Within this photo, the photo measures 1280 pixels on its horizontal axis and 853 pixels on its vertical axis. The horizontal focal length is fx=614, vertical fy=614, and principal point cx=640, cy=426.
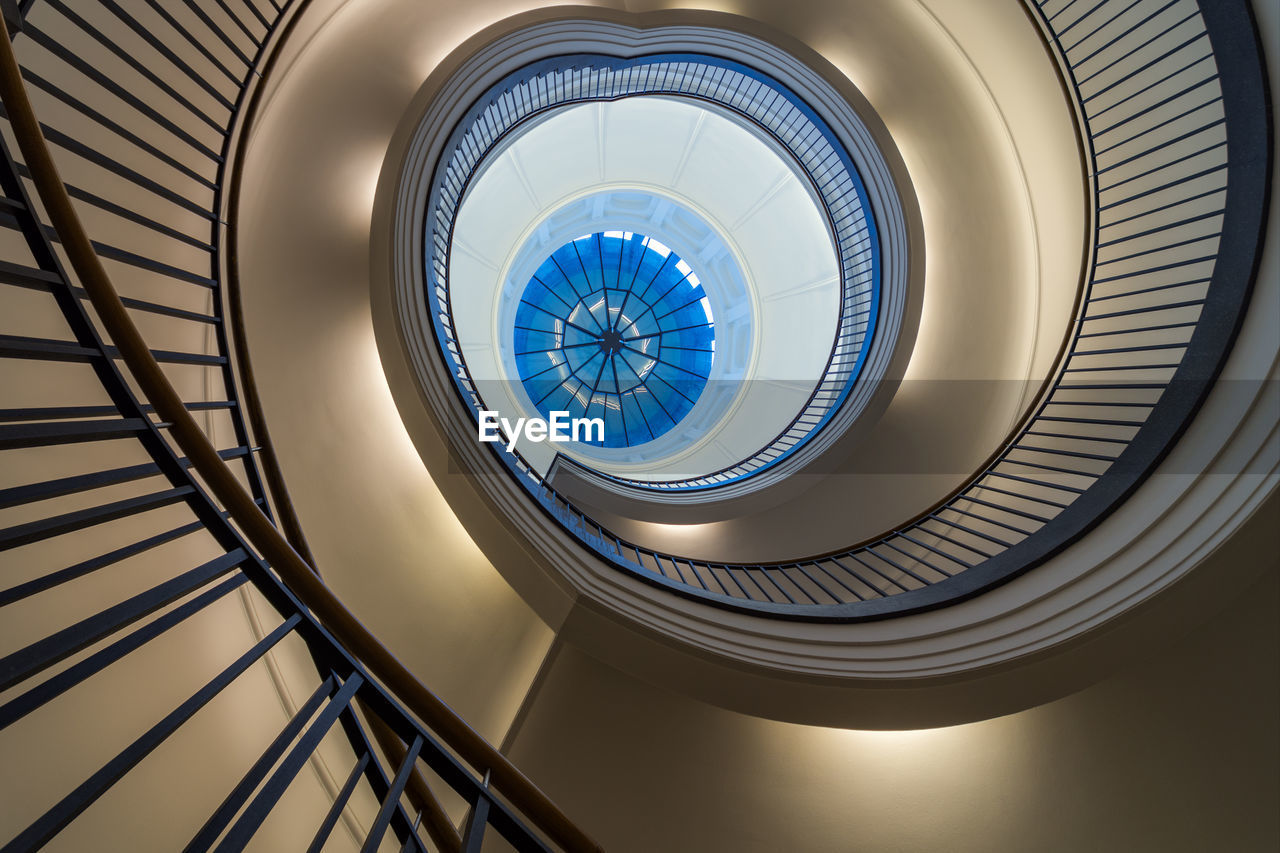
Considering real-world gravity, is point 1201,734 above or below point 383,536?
above

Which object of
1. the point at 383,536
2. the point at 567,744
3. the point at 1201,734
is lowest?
the point at 567,744

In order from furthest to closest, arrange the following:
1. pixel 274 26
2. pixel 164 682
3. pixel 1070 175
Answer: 1. pixel 1070 175
2. pixel 274 26
3. pixel 164 682

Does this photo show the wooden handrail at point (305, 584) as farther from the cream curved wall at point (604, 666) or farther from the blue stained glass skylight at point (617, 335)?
the blue stained glass skylight at point (617, 335)

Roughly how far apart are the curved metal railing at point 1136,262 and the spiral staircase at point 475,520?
0.03 meters

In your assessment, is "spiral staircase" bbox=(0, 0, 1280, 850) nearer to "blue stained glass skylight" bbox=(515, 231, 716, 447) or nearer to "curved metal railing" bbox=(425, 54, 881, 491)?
"curved metal railing" bbox=(425, 54, 881, 491)

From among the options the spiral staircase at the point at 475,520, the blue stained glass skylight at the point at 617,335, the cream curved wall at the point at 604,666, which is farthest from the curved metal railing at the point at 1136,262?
the blue stained glass skylight at the point at 617,335

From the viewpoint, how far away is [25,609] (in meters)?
2.77

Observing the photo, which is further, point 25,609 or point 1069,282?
point 1069,282

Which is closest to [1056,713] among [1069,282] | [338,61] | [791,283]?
[1069,282]

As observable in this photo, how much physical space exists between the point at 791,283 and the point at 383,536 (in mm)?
11029

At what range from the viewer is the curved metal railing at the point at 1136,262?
3729 mm

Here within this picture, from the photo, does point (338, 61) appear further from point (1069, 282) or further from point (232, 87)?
point (1069, 282)

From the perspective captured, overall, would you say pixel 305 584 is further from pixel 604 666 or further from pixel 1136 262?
pixel 1136 262

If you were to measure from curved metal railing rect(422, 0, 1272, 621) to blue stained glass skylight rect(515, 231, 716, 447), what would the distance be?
9052 millimetres
